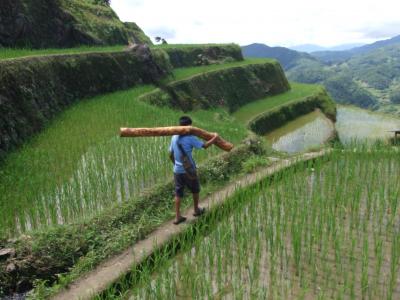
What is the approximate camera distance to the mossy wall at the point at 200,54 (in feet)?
101

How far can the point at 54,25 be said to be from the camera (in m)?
21.1

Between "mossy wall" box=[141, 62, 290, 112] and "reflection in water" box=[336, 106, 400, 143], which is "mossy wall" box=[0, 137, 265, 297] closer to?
"mossy wall" box=[141, 62, 290, 112]

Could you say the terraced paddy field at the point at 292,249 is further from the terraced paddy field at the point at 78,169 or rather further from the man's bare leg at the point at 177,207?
the terraced paddy field at the point at 78,169

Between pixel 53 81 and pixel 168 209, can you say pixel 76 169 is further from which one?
pixel 53 81

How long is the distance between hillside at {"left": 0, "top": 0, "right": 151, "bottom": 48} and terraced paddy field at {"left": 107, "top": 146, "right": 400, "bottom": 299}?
14350mm

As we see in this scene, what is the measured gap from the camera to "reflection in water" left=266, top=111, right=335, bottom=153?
735 inches

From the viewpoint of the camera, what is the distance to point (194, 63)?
1254 inches

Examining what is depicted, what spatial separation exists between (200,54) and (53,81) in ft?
63.7

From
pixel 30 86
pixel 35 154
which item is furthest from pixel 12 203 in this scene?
pixel 30 86

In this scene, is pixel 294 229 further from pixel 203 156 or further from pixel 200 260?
pixel 203 156

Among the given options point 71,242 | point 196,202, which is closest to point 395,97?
point 196,202

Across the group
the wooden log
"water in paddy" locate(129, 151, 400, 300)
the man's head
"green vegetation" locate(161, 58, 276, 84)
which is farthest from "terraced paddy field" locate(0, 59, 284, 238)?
"green vegetation" locate(161, 58, 276, 84)

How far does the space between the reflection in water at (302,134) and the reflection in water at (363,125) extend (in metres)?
1.16

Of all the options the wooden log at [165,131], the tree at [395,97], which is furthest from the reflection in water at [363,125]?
the tree at [395,97]
